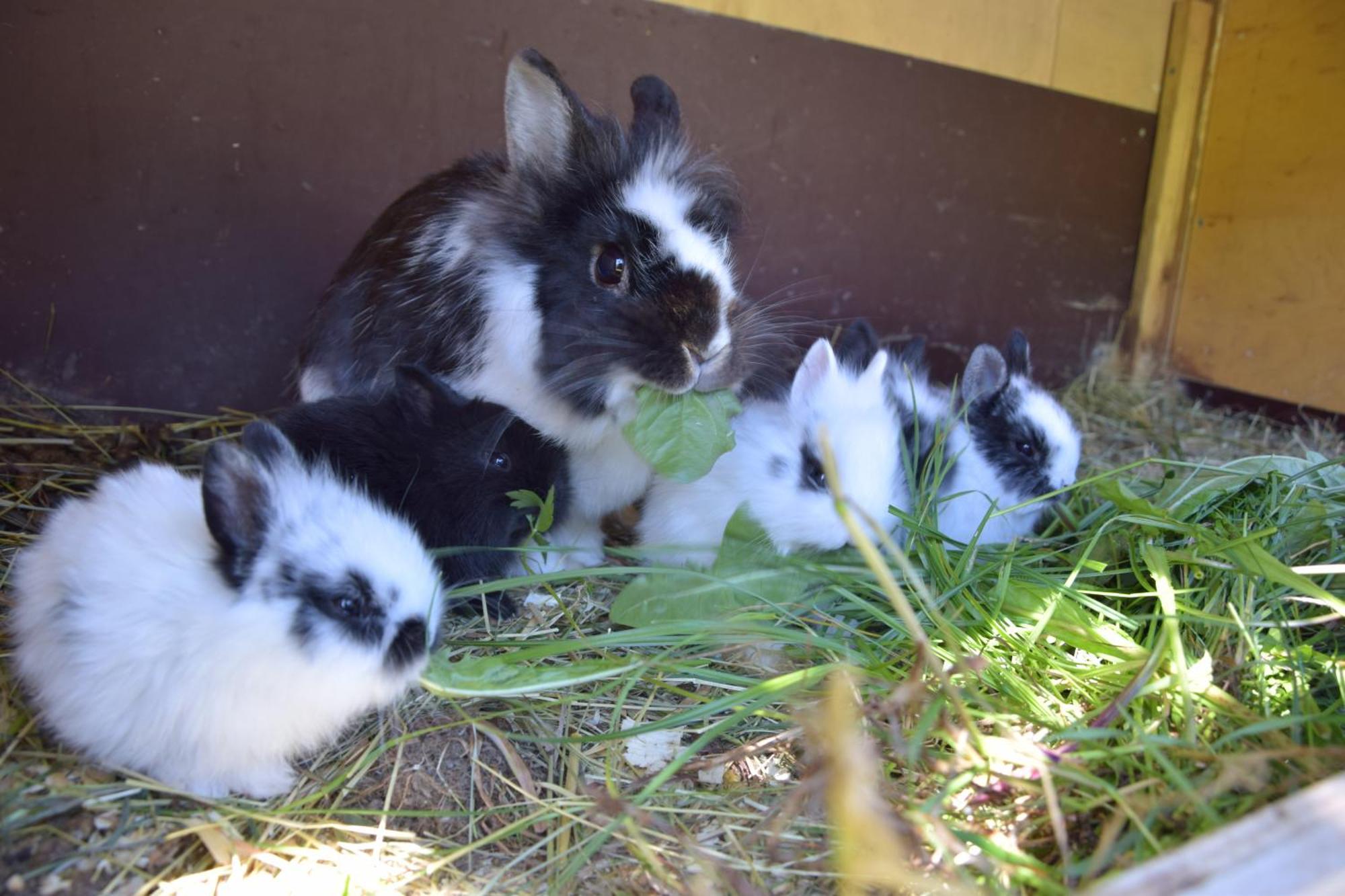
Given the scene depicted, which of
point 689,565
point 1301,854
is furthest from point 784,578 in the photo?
point 1301,854

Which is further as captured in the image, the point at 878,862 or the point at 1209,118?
the point at 1209,118

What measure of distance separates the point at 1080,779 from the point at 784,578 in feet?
2.48

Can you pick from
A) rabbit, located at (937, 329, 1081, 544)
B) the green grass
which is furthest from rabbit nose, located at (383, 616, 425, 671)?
rabbit, located at (937, 329, 1081, 544)

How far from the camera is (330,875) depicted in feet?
4.57

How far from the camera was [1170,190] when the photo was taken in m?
4.10

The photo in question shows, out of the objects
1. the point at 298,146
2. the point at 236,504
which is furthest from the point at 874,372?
the point at 298,146

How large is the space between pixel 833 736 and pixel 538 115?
149 cm

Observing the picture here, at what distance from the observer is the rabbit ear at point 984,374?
98.7 inches

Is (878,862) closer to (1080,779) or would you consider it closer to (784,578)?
(1080,779)

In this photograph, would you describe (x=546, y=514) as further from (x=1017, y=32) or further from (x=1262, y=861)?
(x=1017, y=32)

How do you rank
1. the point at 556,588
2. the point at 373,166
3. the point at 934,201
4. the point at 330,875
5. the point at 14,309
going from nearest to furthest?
the point at 330,875
the point at 556,588
the point at 14,309
the point at 373,166
the point at 934,201

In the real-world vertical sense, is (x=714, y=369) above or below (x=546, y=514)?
above

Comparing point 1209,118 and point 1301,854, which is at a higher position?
point 1209,118

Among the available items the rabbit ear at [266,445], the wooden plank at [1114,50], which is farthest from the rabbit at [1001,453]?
the wooden plank at [1114,50]
